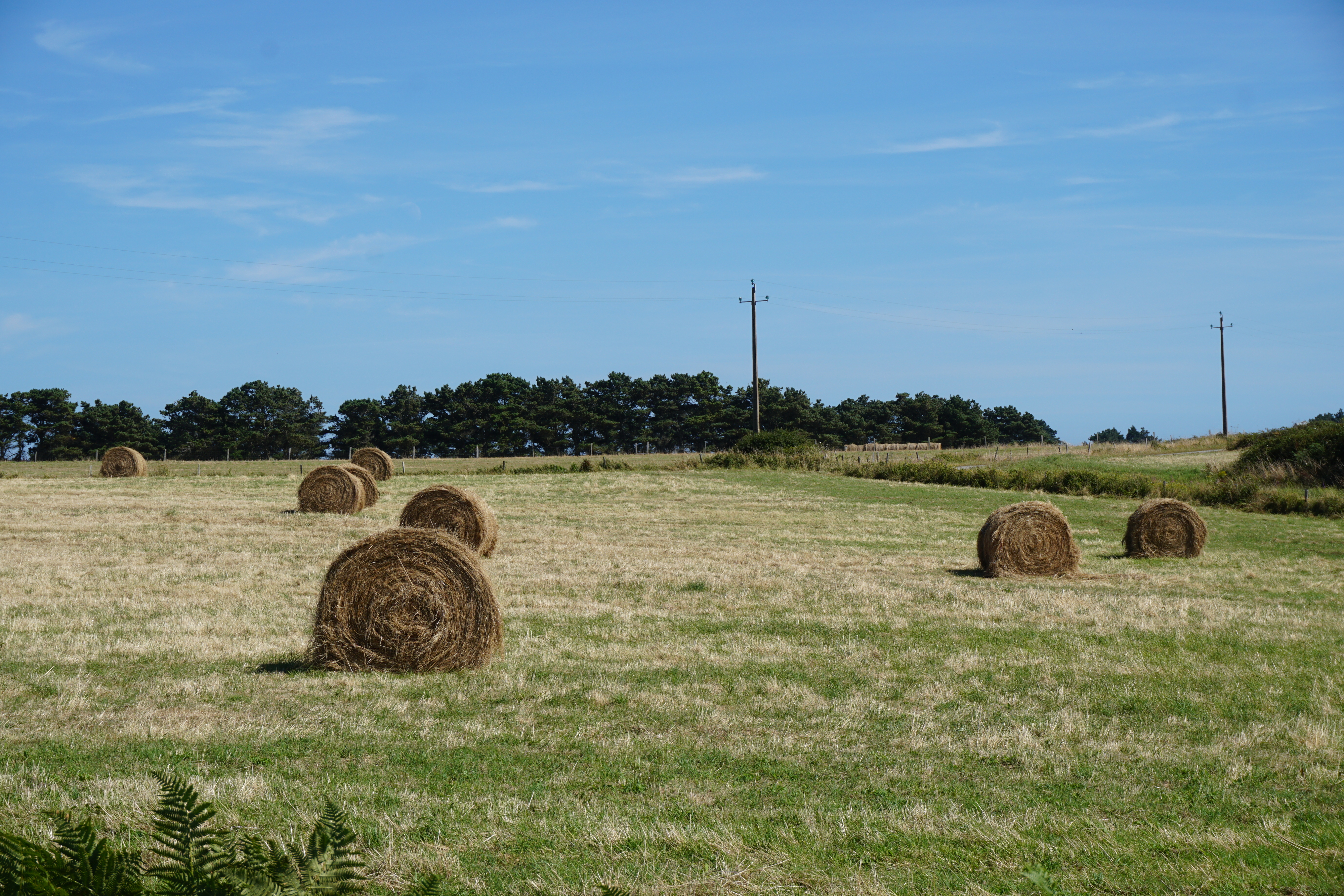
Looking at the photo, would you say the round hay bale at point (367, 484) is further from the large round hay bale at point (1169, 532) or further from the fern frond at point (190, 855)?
the fern frond at point (190, 855)

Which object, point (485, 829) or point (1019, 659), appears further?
point (1019, 659)

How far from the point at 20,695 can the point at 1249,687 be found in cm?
1252

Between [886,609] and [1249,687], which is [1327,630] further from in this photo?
[886,609]

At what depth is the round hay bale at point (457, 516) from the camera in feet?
82.3

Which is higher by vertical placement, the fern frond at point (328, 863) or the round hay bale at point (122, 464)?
the round hay bale at point (122, 464)

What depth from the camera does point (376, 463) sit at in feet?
159

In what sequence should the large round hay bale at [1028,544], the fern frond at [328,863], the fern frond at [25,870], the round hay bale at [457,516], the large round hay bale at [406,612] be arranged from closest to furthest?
the fern frond at [25,870]
the fern frond at [328,863]
the large round hay bale at [406,612]
the large round hay bale at [1028,544]
the round hay bale at [457,516]

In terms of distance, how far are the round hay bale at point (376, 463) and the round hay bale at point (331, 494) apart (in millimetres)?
12581

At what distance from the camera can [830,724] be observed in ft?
31.9

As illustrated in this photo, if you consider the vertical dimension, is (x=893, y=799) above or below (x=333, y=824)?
below

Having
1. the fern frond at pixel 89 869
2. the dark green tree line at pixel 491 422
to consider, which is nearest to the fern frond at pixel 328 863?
the fern frond at pixel 89 869

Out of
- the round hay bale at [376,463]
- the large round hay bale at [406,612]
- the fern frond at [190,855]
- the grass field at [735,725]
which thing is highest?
the round hay bale at [376,463]

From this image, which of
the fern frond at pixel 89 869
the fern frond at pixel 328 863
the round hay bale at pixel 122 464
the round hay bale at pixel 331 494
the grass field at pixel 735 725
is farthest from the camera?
the round hay bale at pixel 122 464


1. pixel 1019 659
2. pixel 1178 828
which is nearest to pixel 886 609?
pixel 1019 659
